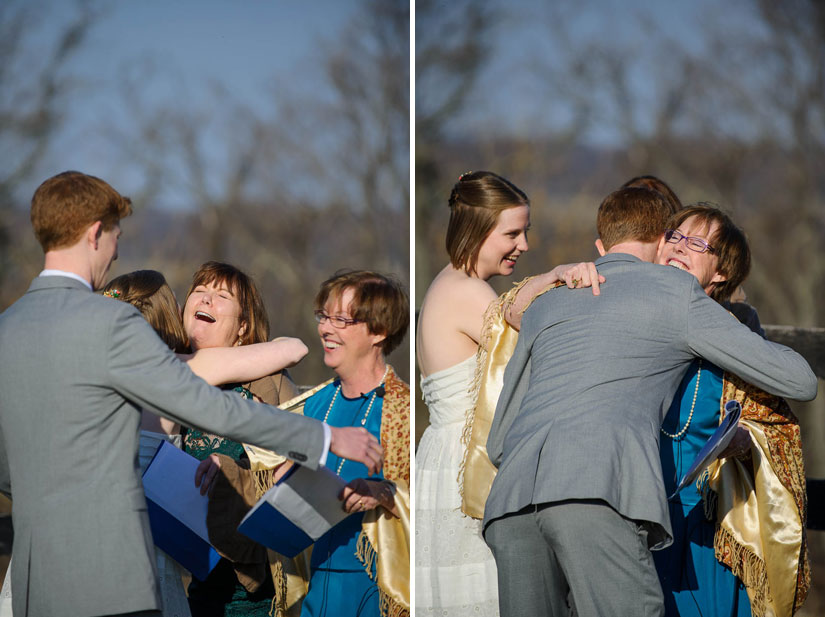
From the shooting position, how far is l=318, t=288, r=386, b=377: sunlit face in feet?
→ 11.0

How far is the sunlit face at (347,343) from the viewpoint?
11.0 ft

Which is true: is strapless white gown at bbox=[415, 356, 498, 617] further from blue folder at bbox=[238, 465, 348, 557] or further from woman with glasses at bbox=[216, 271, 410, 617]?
blue folder at bbox=[238, 465, 348, 557]

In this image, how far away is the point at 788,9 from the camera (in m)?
11.5

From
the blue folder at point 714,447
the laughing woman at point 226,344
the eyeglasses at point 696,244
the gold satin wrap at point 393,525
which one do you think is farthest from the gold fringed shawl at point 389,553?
the eyeglasses at point 696,244

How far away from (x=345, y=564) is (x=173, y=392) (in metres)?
1.11

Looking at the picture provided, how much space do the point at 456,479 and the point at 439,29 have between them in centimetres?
826

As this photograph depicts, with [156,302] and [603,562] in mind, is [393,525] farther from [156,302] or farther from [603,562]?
[156,302]

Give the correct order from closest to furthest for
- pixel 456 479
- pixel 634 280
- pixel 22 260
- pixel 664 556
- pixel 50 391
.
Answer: pixel 50 391, pixel 634 280, pixel 664 556, pixel 456 479, pixel 22 260

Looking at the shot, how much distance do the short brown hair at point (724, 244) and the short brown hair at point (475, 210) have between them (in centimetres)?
57

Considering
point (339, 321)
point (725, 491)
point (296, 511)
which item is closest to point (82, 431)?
point (296, 511)

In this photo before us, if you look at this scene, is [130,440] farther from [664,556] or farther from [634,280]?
[664,556]

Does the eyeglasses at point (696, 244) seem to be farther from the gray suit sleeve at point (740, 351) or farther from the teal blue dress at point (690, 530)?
the gray suit sleeve at point (740, 351)

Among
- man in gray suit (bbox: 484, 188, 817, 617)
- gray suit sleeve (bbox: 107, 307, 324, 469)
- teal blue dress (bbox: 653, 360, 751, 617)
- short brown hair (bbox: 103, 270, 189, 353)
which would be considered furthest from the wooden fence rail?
gray suit sleeve (bbox: 107, 307, 324, 469)

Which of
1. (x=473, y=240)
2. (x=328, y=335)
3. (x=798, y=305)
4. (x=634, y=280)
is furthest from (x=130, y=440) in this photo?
(x=798, y=305)
